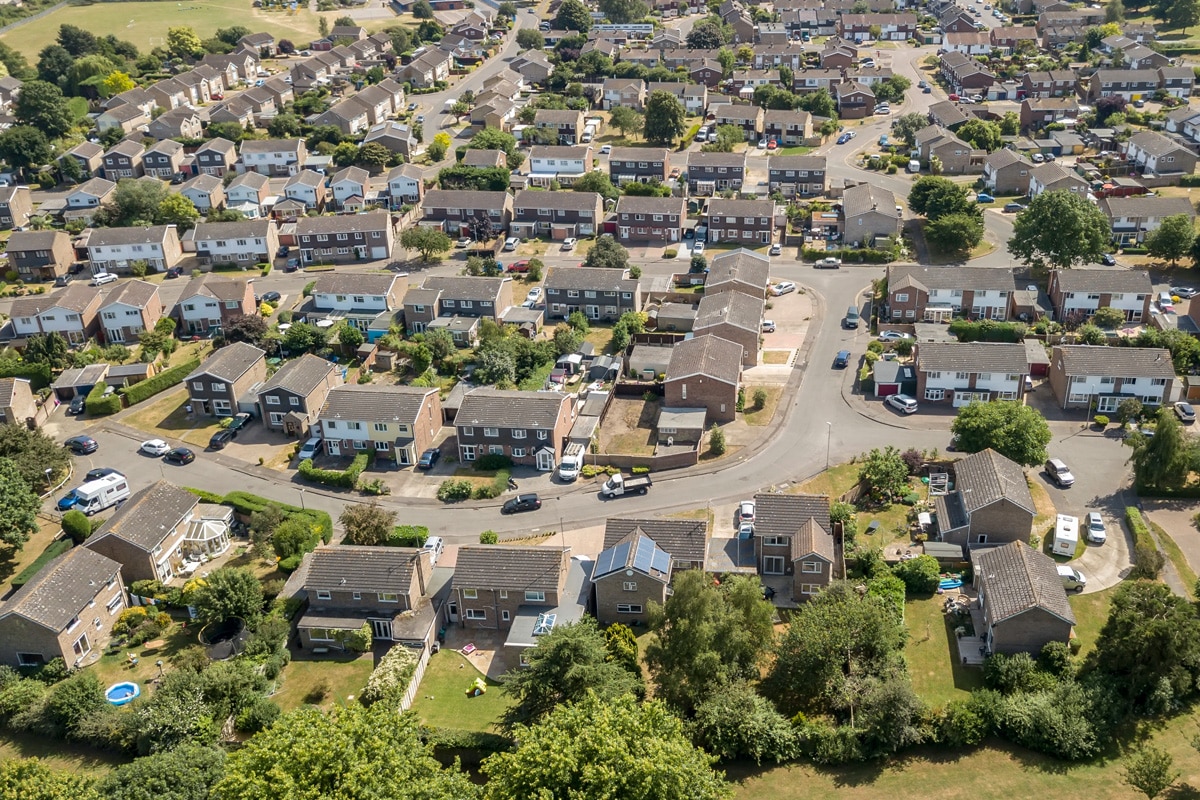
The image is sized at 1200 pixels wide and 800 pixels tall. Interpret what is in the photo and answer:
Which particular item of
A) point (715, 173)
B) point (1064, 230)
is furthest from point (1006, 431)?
point (715, 173)

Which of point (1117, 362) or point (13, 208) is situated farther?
point (13, 208)

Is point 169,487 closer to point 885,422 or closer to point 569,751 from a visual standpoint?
point 569,751

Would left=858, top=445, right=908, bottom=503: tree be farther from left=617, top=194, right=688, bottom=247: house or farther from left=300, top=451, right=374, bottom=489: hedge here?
left=617, top=194, right=688, bottom=247: house

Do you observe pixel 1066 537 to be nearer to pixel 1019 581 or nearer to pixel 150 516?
pixel 1019 581

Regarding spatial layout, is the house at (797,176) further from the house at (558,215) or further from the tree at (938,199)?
the house at (558,215)

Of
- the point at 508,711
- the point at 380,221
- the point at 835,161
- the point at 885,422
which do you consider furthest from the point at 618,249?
the point at 508,711

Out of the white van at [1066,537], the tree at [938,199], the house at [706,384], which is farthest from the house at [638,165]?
the white van at [1066,537]
